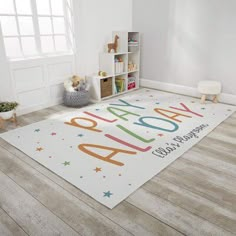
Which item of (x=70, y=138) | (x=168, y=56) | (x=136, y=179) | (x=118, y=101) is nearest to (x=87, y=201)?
(x=136, y=179)

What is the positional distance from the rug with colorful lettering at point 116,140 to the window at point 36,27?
103 cm

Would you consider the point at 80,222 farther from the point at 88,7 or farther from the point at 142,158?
the point at 88,7

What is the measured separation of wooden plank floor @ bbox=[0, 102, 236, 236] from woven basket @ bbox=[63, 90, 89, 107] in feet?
4.68

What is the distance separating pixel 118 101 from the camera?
3748 millimetres

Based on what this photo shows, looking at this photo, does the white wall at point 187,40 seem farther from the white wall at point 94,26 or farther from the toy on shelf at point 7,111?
the toy on shelf at point 7,111

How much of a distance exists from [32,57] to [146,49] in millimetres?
2117

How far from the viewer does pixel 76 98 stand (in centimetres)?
343

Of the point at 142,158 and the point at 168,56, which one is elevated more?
the point at 168,56

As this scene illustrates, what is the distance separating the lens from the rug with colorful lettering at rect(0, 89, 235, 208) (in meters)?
1.88

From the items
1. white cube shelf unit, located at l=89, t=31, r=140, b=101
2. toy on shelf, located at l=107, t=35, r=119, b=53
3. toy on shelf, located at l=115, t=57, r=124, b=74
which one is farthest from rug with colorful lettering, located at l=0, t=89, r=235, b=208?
toy on shelf, located at l=107, t=35, r=119, b=53

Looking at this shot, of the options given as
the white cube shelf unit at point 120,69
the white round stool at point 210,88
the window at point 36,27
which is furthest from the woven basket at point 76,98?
the white round stool at point 210,88

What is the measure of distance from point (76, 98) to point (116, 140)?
123cm

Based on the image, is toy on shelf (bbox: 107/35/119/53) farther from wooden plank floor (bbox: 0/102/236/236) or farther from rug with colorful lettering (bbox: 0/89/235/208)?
wooden plank floor (bbox: 0/102/236/236)

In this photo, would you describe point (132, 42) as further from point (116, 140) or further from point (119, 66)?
point (116, 140)
